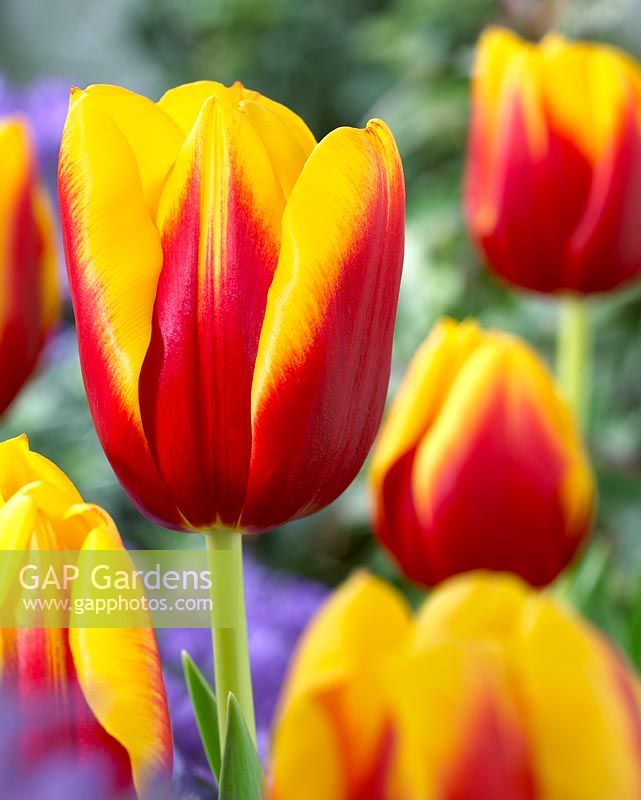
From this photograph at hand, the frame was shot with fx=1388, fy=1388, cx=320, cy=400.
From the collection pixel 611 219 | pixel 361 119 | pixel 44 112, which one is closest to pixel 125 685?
pixel 611 219

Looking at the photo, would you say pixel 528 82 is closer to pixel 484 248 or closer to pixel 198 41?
pixel 484 248

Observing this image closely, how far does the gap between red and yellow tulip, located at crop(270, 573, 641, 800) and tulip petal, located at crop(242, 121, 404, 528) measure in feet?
0.28

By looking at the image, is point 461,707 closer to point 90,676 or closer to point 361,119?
point 90,676

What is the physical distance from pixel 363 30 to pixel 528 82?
49.1 inches

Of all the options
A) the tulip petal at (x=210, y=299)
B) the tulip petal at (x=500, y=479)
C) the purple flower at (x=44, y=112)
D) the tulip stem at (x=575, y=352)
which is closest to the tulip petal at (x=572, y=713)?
the tulip petal at (x=210, y=299)

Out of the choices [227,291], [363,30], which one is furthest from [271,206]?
[363,30]

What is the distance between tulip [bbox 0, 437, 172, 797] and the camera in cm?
20

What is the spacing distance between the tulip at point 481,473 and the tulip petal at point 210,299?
0.57 ft

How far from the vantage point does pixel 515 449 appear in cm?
42

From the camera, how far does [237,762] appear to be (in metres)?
0.22

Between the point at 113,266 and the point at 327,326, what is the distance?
38 mm

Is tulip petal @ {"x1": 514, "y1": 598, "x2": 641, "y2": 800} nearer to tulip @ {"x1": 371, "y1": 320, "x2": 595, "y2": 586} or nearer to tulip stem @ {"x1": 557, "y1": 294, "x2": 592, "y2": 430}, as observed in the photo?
tulip @ {"x1": 371, "y1": 320, "x2": 595, "y2": 586}

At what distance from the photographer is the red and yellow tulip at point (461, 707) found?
148 mm

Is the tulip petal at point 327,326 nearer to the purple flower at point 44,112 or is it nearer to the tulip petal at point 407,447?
the tulip petal at point 407,447
